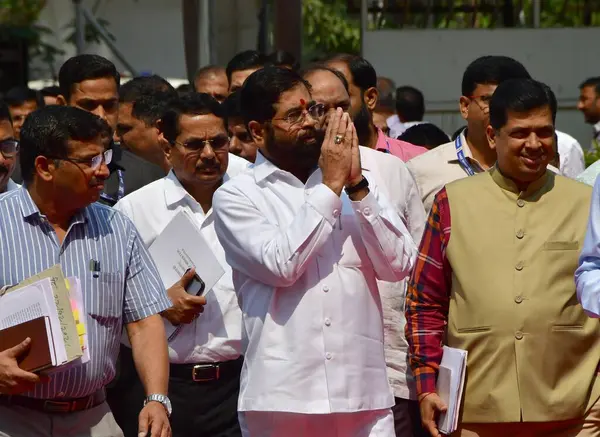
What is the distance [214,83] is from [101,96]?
1.66 metres

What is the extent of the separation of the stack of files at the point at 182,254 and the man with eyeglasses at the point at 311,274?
78 centimetres

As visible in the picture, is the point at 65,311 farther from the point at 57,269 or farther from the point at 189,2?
the point at 189,2

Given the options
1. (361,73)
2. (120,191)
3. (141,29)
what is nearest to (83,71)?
(120,191)

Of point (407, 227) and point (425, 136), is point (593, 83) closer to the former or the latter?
point (425, 136)

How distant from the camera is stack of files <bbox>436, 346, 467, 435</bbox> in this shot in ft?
19.9

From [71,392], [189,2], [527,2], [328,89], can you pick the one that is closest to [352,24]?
[527,2]

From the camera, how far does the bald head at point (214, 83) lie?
10.1m

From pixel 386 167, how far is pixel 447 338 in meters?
1.07

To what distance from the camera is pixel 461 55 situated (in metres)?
16.0

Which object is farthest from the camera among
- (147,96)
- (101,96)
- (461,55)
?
(461,55)

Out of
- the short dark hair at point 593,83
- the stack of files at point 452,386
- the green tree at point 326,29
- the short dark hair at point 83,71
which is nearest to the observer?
the stack of files at point 452,386

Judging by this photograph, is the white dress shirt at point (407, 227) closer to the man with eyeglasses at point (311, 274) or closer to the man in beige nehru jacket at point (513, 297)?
the man in beige nehru jacket at point (513, 297)

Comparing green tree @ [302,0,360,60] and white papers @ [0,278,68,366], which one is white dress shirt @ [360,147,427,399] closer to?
white papers @ [0,278,68,366]

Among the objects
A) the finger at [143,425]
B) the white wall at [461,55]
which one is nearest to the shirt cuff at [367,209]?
the finger at [143,425]
